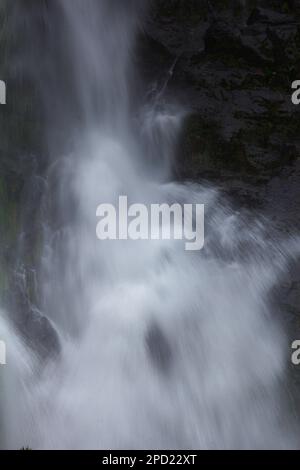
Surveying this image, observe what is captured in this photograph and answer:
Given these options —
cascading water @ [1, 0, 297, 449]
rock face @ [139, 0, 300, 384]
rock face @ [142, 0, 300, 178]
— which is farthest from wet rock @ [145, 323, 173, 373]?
rock face @ [142, 0, 300, 178]

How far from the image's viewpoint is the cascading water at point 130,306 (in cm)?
790

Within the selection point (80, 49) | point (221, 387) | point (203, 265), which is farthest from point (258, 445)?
point (80, 49)

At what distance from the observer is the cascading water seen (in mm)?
7902

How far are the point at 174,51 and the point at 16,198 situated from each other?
3364 millimetres

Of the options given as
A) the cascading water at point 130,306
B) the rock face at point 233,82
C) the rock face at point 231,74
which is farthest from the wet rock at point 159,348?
the rock face at point 231,74

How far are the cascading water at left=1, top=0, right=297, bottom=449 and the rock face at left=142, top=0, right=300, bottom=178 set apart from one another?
40 cm

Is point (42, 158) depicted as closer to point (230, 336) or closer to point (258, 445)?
point (230, 336)

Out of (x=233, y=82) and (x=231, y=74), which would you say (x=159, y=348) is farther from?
(x=231, y=74)

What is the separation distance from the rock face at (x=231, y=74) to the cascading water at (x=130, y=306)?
1.32 ft

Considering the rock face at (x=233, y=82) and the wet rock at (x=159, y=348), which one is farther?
the rock face at (x=233, y=82)

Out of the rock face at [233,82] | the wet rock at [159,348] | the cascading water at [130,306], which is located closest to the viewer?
the cascading water at [130,306]

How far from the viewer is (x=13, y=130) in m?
8.42

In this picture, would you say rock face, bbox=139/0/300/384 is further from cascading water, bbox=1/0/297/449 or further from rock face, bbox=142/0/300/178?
cascading water, bbox=1/0/297/449

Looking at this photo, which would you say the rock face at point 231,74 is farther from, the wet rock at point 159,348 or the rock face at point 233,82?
the wet rock at point 159,348
